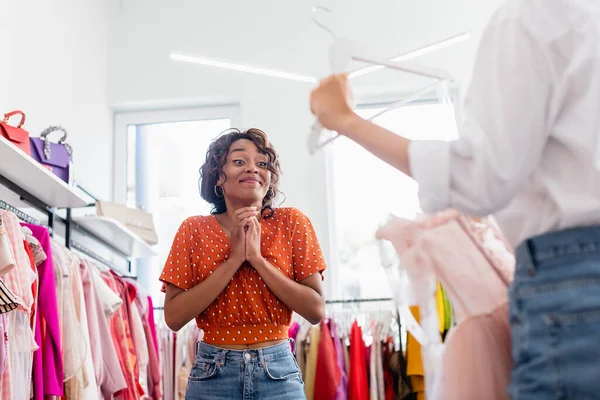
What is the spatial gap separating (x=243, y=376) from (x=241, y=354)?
6 cm

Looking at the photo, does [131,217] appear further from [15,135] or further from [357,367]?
A: [357,367]

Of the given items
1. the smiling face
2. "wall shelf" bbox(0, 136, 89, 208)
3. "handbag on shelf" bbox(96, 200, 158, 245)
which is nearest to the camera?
the smiling face

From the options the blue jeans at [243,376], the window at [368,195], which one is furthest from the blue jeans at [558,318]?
the window at [368,195]

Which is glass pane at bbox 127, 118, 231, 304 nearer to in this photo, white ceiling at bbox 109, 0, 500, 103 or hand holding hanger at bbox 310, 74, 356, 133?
white ceiling at bbox 109, 0, 500, 103

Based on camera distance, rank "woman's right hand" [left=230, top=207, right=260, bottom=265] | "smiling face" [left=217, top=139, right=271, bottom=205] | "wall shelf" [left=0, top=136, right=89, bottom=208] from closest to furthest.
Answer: "woman's right hand" [left=230, top=207, right=260, bottom=265]
"smiling face" [left=217, top=139, right=271, bottom=205]
"wall shelf" [left=0, top=136, right=89, bottom=208]

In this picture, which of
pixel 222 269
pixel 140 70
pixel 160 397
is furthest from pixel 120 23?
pixel 222 269

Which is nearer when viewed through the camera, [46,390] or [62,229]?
[46,390]

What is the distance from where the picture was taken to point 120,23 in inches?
204

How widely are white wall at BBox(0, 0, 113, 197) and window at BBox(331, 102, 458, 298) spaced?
1.49 meters

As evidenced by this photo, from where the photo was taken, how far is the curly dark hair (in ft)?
7.62

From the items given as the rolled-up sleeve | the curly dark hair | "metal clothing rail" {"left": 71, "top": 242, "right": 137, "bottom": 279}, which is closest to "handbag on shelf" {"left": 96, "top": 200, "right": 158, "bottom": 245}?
"metal clothing rail" {"left": 71, "top": 242, "right": 137, "bottom": 279}

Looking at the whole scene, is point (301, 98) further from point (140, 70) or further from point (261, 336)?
point (261, 336)

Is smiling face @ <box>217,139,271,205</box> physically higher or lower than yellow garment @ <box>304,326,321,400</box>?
higher

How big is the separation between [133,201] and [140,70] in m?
0.87
